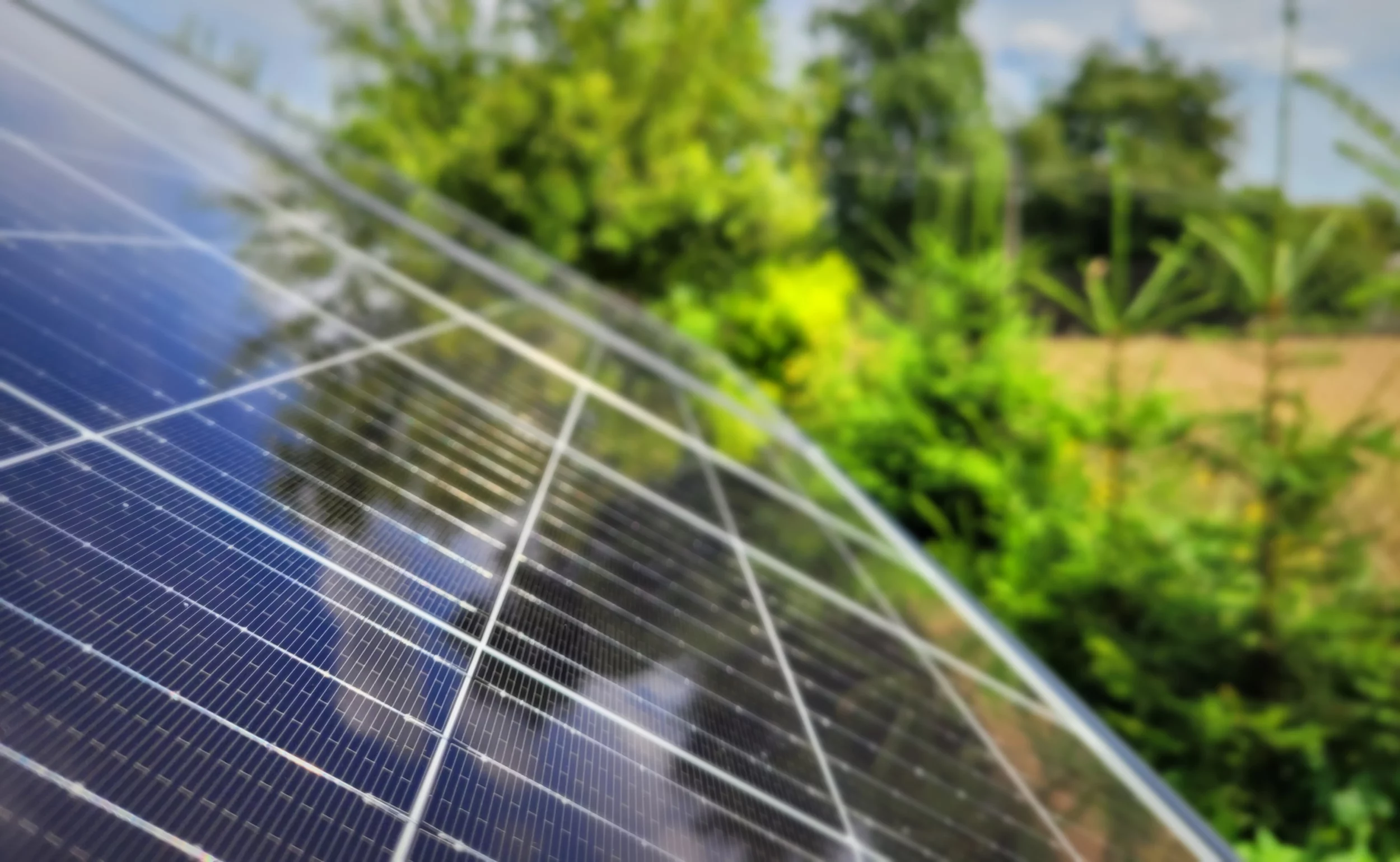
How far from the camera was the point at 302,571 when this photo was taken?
92.0 inches

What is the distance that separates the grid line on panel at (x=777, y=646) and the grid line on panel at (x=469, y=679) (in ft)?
3.88

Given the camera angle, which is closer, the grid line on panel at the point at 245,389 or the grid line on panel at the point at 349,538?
the grid line on panel at the point at 245,389

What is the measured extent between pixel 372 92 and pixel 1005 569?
2203 centimetres

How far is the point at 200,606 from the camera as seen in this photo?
6.68ft

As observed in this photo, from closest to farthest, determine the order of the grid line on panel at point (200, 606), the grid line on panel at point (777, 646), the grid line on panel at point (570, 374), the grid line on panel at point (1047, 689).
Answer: the grid line on panel at point (200, 606) → the grid line on panel at point (777, 646) → the grid line on panel at point (1047, 689) → the grid line on panel at point (570, 374)

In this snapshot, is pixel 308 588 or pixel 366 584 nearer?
pixel 308 588

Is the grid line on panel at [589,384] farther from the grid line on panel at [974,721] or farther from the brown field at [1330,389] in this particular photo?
the brown field at [1330,389]

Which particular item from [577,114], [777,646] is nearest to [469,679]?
[777,646]

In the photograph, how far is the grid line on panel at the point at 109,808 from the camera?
1479mm

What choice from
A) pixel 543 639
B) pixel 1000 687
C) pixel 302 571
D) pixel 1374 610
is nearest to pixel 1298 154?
pixel 1374 610

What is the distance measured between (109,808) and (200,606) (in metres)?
0.62

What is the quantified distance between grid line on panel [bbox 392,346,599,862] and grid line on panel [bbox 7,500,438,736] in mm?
89

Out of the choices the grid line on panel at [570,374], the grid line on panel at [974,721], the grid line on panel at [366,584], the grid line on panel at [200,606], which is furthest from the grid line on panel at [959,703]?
the grid line on panel at [200,606]

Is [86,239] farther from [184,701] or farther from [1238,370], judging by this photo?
[1238,370]
